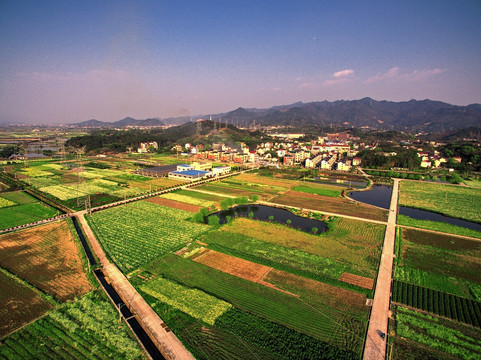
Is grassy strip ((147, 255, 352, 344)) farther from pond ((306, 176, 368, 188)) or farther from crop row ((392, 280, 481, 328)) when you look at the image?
pond ((306, 176, 368, 188))

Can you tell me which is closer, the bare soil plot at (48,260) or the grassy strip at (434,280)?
the bare soil plot at (48,260)

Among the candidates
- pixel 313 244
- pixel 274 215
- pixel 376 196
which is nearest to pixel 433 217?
pixel 376 196

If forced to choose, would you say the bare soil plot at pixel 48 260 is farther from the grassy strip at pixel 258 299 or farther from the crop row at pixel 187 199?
the crop row at pixel 187 199

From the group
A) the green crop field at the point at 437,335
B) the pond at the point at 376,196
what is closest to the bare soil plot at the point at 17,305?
the green crop field at the point at 437,335

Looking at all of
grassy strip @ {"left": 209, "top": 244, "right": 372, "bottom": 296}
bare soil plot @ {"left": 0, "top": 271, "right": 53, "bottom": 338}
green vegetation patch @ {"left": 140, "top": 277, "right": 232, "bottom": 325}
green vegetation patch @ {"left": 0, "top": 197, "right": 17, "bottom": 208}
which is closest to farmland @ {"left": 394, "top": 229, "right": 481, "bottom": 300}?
grassy strip @ {"left": 209, "top": 244, "right": 372, "bottom": 296}

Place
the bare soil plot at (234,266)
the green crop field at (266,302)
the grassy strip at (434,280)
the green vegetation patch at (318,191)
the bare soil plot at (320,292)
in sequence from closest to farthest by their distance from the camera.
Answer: the green crop field at (266,302)
the bare soil plot at (320,292)
the grassy strip at (434,280)
the bare soil plot at (234,266)
the green vegetation patch at (318,191)

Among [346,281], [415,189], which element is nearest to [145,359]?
[346,281]

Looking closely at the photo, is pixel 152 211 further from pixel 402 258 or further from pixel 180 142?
pixel 180 142

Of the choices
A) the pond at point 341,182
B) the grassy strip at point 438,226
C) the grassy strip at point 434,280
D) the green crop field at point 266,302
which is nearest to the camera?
the green crop field at point 266,302
